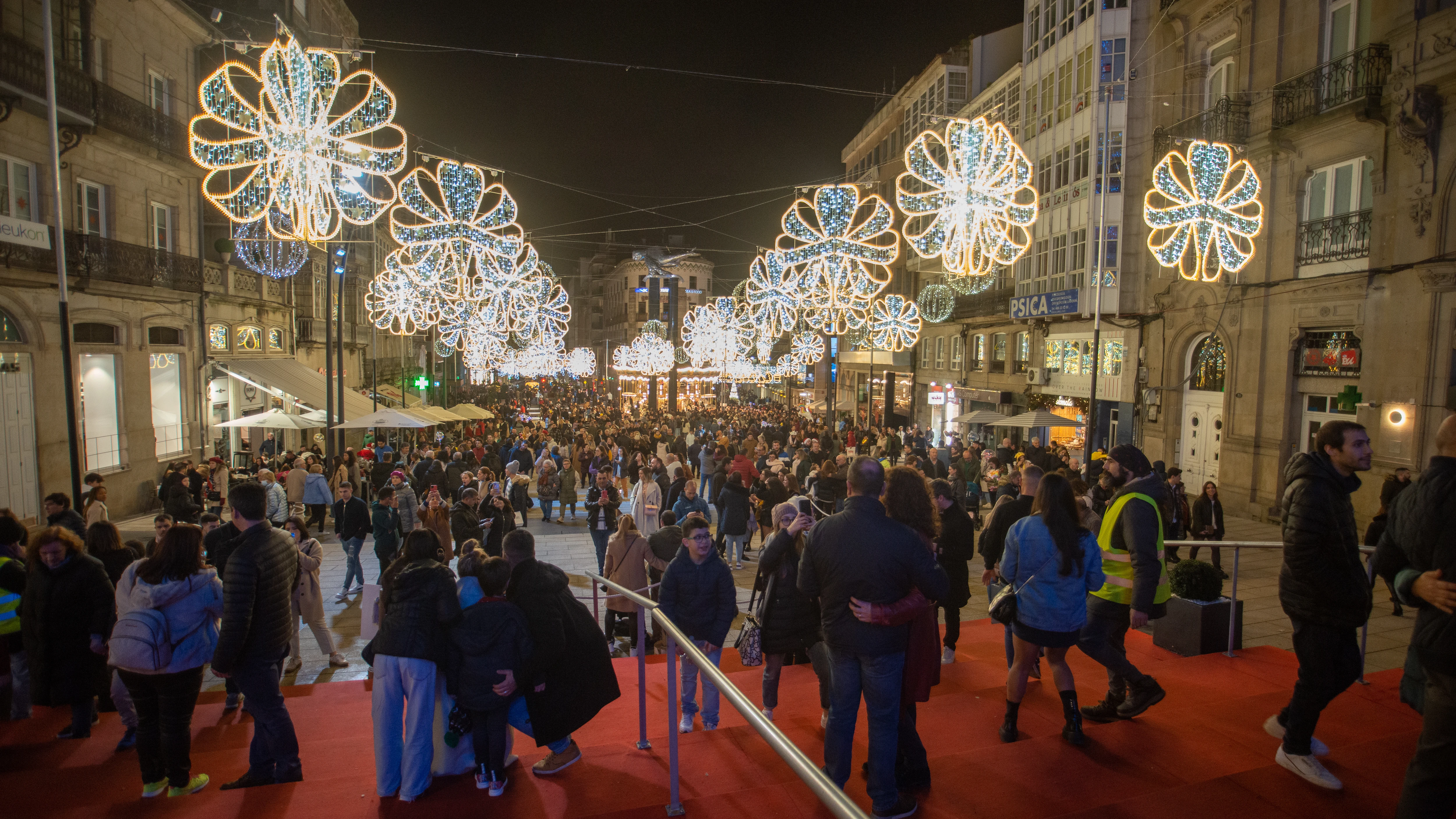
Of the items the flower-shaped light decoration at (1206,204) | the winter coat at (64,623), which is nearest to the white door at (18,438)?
the winter coat at (64,623)

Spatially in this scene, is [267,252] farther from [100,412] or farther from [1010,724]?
[1010,724]

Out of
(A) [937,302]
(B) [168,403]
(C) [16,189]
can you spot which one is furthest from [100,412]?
(A) [937,302]

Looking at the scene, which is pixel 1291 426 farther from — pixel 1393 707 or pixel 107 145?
pixel 107 145

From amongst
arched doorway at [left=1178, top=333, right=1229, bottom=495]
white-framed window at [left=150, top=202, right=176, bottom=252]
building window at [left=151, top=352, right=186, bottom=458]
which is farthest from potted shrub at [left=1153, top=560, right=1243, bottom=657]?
white-framed window at [left=150, top=202, right=176, bottom=252]

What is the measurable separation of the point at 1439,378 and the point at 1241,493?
4634 millimetres

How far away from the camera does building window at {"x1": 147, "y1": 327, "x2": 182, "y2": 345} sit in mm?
17328

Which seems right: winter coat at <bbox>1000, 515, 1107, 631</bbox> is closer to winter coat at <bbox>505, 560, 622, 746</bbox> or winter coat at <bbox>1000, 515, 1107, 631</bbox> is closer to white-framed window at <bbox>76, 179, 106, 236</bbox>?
winter coat at <bbox>505, 560, 622, 746</bbox>

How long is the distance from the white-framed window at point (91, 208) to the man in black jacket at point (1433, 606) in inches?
782

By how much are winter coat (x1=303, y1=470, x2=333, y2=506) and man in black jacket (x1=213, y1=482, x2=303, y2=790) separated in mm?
9679

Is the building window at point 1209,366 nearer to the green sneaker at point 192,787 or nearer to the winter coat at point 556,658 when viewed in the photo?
the winter coat at point 556,658

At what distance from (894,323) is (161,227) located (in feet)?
63.4

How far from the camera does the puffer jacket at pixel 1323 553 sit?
3561 millimetres

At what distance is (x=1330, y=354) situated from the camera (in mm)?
14039

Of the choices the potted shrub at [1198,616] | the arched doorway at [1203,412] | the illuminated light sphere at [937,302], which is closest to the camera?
the potted shrub at [1198,616]
